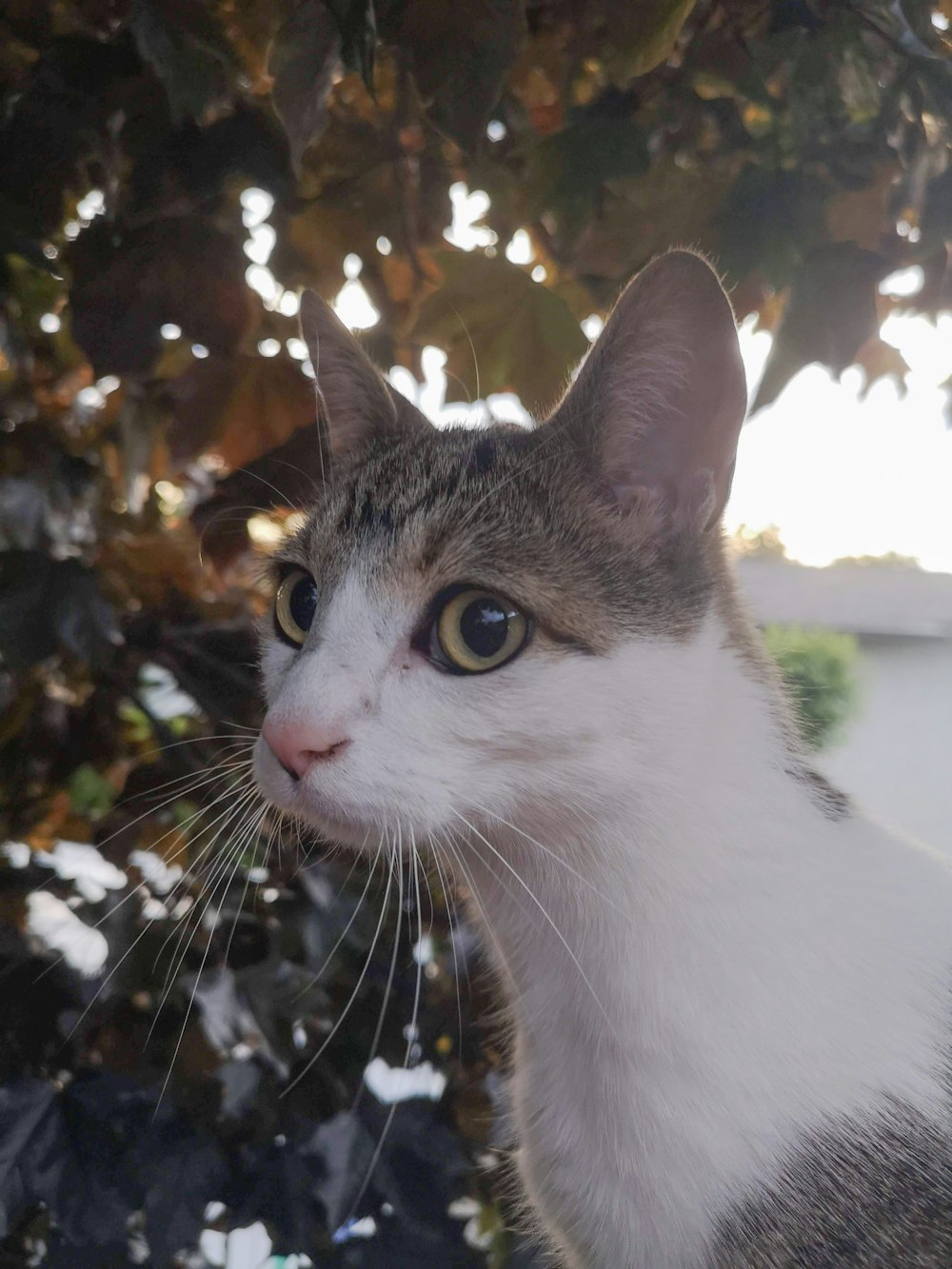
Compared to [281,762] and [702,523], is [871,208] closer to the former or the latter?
[702,523]

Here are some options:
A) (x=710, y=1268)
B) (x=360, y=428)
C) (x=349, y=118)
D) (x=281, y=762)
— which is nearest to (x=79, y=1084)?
(x=281, y=762)

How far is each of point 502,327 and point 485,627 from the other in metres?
0.22

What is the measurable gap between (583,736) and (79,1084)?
1.30 feet

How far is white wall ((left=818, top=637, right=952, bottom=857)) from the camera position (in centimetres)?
64

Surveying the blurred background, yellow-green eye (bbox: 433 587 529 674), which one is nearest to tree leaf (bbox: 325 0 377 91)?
the blurred background

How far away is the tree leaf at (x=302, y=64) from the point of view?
0.49m

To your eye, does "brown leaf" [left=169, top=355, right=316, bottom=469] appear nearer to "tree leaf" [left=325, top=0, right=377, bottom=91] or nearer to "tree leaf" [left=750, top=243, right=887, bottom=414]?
"tree leaf" [left=325, top=0, right=377, bottom=91]

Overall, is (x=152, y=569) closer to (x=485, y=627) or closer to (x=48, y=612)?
(x=48, y=612)

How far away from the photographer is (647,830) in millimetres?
476

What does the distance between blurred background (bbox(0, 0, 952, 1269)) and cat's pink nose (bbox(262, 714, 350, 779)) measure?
119 millimetres

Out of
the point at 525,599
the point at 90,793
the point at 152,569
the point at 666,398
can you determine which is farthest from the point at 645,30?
the point at 90,793

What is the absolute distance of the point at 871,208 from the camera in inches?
22.2

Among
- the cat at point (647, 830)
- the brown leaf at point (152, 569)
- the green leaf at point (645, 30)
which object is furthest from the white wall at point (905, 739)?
the brown leaf at point (152, 569)

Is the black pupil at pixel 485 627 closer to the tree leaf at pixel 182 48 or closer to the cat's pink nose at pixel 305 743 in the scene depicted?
the cat's pink nose at pixel 305 743
